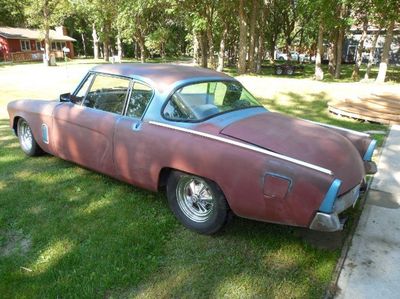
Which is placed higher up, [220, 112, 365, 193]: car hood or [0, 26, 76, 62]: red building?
[0, 26, 76, 62]: red building

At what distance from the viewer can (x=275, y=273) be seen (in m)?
3.01

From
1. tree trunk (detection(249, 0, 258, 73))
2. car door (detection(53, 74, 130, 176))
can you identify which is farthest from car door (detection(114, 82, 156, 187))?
tree trunk (detection(249, 0, 258, 73))

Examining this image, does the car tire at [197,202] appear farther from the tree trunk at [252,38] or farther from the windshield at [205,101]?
the tree trunk at [252,38]

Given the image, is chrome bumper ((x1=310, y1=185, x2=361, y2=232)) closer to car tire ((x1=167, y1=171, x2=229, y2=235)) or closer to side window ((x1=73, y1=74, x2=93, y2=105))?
car tire ((x1=167, y1=171, x2=229, y2=235))

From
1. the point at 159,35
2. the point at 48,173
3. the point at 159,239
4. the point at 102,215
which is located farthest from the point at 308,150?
the point at 159,35

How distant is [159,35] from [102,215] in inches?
1169

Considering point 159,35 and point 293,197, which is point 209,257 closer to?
point 293,197

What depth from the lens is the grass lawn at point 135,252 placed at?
2.87 meters

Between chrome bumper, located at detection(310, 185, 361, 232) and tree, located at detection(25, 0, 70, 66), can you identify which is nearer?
chrome bumper, located at detection(310, 185, 361, 232)

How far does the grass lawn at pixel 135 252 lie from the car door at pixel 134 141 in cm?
43

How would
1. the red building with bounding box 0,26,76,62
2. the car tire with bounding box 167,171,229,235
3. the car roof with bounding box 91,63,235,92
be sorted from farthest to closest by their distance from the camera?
the red building with bounding box 0,26,76,62 → the car roof with bounding box 91,63,235,92 → the car tire with bounding box 167,171,229,235

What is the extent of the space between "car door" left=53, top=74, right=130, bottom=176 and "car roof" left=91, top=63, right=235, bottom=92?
97 mm

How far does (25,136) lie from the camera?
18.9 feet

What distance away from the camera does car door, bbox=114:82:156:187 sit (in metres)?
3.70
